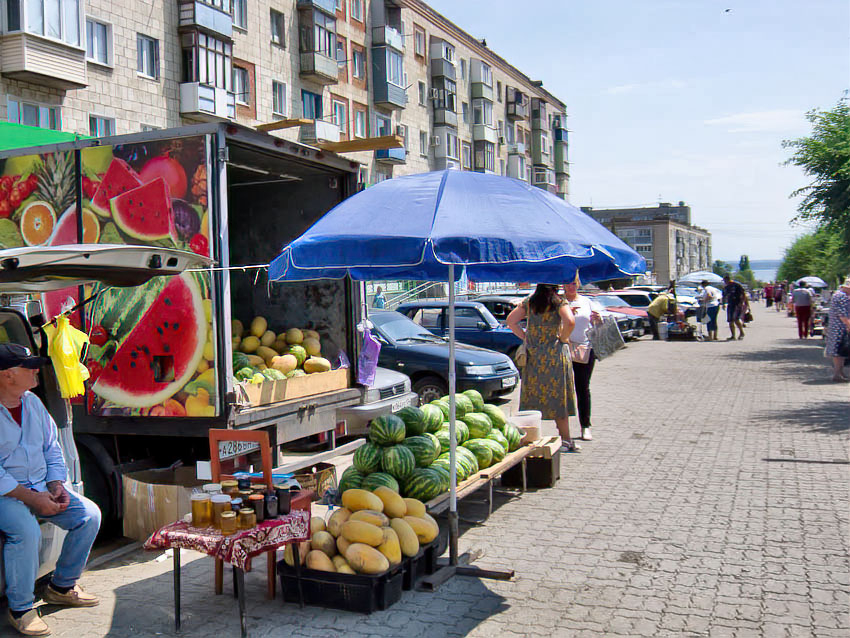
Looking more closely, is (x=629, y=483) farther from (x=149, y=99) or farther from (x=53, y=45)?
(x=149, y=99)

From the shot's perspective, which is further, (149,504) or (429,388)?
(429,388)

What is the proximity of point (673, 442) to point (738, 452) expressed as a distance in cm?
85

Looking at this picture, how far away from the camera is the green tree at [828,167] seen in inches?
818

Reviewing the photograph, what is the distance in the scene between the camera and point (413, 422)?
6.39 m

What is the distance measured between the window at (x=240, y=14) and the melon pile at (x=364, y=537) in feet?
92.8

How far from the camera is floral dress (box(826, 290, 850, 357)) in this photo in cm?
1381

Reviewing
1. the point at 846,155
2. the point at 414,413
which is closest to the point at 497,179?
the point at 414,413

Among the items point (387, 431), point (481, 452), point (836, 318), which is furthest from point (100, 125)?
point (387, 431)

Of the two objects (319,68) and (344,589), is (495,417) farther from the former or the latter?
(319,68)

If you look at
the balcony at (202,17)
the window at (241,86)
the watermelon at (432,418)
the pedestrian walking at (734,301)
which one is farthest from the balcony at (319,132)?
the watermelon at (432,418)

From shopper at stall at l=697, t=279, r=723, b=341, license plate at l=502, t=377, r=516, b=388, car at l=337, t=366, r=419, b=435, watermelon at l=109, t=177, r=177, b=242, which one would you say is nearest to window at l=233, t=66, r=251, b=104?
shopper at stall at l=697, t=279, r=723, b=341

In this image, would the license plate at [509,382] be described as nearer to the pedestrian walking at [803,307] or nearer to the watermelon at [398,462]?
the watermelon at [398,462]

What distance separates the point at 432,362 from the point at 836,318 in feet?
23.8

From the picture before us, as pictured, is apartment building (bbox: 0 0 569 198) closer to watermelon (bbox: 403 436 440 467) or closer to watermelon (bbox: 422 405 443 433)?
watermelon (bbox: 422 405 443 433)
